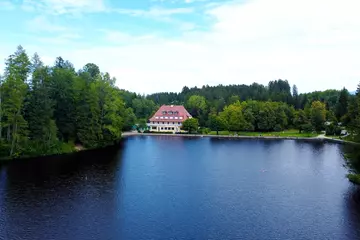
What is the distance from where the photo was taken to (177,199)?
2711 cm

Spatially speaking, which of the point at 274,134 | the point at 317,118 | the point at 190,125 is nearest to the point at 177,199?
the point at 190,125

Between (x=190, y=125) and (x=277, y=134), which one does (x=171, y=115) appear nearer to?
(x=190, y=125)

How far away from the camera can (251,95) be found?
11475 cm

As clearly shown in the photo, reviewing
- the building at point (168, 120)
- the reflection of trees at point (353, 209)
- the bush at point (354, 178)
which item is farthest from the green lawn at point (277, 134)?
the reflection of trees at point (353, 209)

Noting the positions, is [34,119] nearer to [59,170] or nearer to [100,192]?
[59,170]

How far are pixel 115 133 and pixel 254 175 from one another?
30255 millimetres

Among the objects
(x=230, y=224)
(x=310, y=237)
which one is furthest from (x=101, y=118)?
(x=310, y=237)

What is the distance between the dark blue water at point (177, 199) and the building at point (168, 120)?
40.5m

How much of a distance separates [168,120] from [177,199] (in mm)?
59686

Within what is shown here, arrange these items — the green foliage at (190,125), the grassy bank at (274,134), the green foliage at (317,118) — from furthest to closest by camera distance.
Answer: the green foliage at (190,125)
the green foliage at (317,118)
the grassy bank at (274,134)

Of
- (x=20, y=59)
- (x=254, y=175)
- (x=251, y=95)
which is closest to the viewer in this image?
(x=254, y=175)

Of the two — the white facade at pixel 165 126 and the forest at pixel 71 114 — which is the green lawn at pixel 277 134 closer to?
the forest at pixel 71 114

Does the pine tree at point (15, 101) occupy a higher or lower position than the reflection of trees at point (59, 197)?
higher

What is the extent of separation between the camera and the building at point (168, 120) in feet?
281
